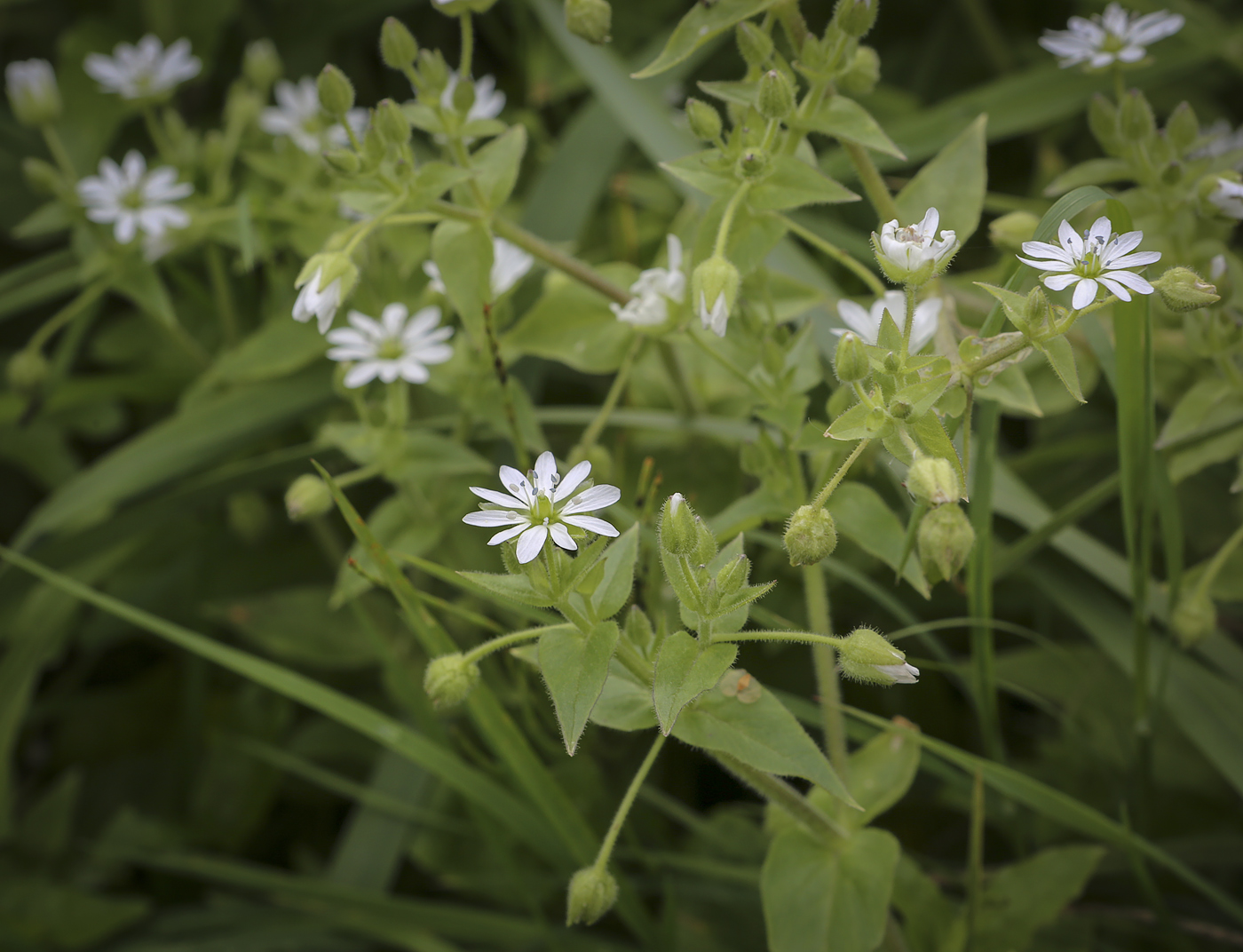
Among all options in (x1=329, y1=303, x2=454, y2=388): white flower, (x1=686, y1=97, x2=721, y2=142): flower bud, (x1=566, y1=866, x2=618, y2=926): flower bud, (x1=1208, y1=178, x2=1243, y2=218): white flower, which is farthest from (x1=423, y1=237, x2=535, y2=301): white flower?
(x1=1208, y1=178, x2=1243, y2=218): white flower

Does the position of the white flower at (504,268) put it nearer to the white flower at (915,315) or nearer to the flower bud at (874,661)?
the white flower at (915,315)

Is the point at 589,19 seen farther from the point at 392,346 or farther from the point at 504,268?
the point at 392,346

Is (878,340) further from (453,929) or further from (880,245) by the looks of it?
(453,929)

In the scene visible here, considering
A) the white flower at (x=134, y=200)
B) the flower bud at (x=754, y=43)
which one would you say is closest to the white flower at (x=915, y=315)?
the flower bud at (x=754, y=43)

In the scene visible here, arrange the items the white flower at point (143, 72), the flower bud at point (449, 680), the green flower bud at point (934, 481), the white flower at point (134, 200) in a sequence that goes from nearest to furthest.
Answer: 1. the green flower bud at point (934, 481)
2. the flower bud at point (449, 680)
3. the white flower at point (134, 200)
4. the white flower at point (143, 72)

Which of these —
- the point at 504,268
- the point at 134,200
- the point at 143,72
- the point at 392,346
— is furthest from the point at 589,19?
the point at 143,72

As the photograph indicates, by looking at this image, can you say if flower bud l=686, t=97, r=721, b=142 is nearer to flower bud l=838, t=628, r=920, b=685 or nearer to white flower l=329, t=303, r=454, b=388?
white flower l=329, t=303, r=454, b=388

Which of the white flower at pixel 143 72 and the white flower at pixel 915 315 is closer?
the white flower at pixel 915 315

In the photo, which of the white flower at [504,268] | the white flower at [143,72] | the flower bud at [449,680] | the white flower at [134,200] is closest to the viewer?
the flower bud at [449,680]
